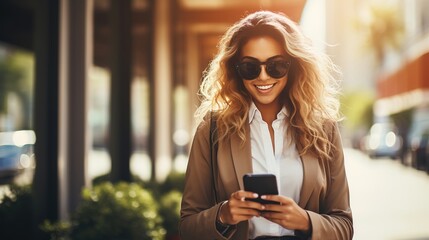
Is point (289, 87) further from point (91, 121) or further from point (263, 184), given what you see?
point (91, 121)

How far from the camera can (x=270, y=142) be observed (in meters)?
2.65

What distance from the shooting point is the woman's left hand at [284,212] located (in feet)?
7.68

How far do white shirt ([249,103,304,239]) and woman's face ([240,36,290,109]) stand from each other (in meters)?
0.10

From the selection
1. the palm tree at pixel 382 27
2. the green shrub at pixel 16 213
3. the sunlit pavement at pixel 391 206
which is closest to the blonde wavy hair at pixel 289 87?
the green shrub at pixel 16 213

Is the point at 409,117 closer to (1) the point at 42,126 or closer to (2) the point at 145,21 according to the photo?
(2) the point at 145,21

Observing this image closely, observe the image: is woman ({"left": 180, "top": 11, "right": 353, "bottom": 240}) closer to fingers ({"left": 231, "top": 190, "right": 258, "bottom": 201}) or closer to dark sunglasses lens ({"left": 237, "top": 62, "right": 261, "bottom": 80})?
dark sunglasses lens ({"left": 237, "top": 62, "right": 261, "bottom": 80})

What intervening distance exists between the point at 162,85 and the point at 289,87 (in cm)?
1179

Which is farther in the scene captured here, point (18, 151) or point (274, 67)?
point (18, 151)

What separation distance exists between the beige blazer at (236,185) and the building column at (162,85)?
10.5 metres

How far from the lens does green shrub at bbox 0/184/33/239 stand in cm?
536

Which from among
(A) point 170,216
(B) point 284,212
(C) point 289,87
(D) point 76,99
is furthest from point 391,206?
(B) point 284,212

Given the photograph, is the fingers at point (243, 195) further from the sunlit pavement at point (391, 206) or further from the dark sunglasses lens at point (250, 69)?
the sunlit pavement at point (391, 206)

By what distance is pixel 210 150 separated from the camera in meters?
2.68

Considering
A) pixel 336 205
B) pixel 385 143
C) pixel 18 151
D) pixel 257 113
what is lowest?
pixel 385 143
